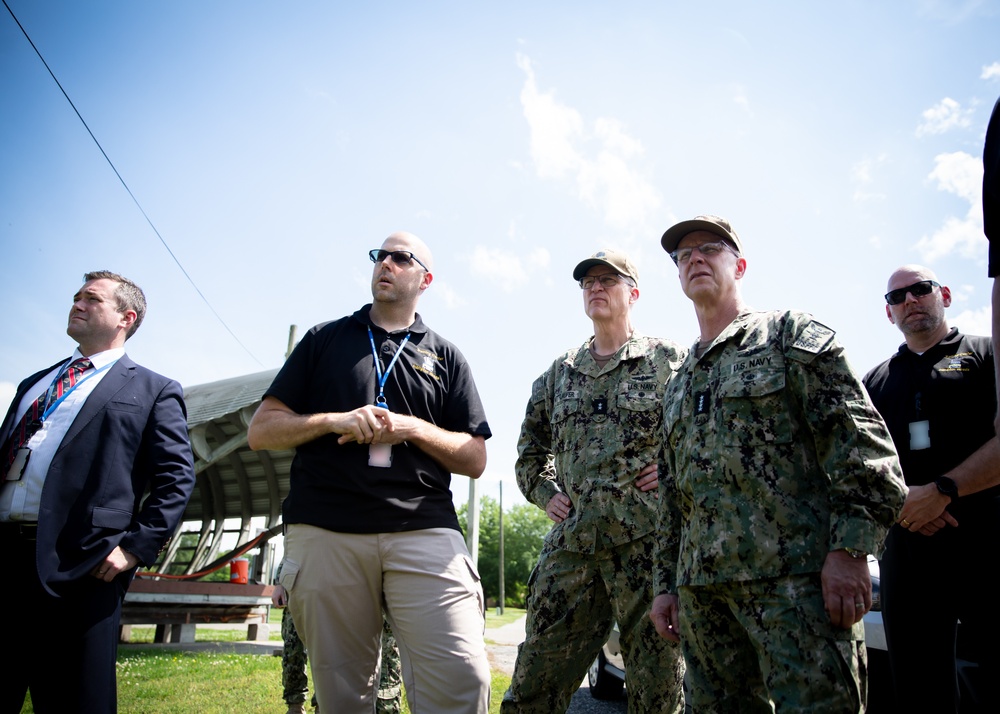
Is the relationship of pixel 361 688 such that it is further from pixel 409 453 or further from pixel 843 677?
pixel 843 677

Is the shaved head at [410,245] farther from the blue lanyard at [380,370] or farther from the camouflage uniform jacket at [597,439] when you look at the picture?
the camouflage uniform jacket at [597,439]

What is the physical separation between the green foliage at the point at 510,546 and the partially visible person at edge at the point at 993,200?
56571mm

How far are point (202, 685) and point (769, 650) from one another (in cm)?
615

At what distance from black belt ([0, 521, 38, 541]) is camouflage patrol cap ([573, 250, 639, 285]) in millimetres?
2970

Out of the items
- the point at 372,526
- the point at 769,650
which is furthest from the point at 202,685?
the point at 769,650

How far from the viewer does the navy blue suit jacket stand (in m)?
2.87

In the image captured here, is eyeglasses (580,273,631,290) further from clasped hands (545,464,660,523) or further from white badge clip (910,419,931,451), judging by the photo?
white badge clip (910,419,931,451)

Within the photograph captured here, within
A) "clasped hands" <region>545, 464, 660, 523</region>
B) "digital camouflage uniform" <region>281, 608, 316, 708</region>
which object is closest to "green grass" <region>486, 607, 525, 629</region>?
"digital camouflage uniform" <region>281, 608, 316, 708</region>

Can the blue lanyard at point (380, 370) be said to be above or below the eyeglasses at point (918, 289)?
below

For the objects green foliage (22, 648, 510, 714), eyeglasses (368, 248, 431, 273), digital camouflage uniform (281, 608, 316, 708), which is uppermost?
eyeglasses (368, 248, 431, 273)

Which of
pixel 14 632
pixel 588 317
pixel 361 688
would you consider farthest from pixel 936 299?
pixel 14 632

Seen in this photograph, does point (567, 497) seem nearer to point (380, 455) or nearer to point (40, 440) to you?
point (380, 455)

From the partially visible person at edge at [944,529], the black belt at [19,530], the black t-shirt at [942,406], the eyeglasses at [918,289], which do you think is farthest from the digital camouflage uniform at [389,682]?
the eyeglasses at [918,289]

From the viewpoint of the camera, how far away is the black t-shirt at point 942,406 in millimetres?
3223
